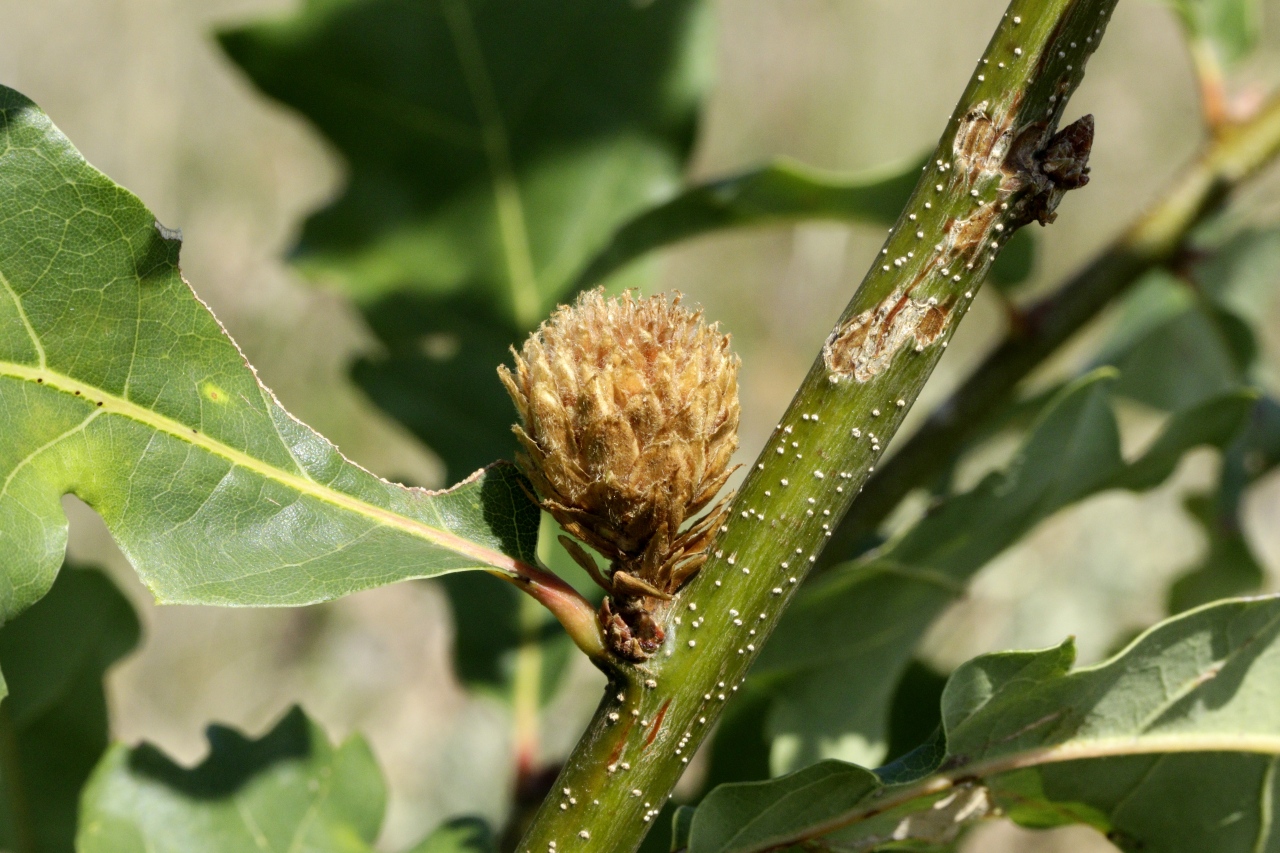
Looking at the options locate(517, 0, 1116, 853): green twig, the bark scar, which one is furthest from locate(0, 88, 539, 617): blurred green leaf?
the bark scar

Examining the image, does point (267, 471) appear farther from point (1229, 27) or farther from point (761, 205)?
point (1229, 27)

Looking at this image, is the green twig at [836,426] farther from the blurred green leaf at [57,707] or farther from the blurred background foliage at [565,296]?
the blurred green leaf at [57,707]

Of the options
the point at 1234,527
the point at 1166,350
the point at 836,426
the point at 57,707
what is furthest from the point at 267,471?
the point at 1166,350

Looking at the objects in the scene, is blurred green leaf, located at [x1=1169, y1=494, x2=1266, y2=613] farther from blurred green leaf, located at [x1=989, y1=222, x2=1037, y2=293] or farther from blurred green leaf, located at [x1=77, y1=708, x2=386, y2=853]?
blurred green leaf, located at [x1=77, y1=708, x2=386, y2=853]

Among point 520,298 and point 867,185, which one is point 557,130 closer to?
point 520,298

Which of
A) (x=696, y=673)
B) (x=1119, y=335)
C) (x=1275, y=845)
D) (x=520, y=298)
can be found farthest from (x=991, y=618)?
(x=696, y=673)

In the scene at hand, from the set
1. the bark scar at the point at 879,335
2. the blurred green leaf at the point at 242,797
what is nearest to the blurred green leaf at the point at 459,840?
the blurred green leaf at the point at 242,797
